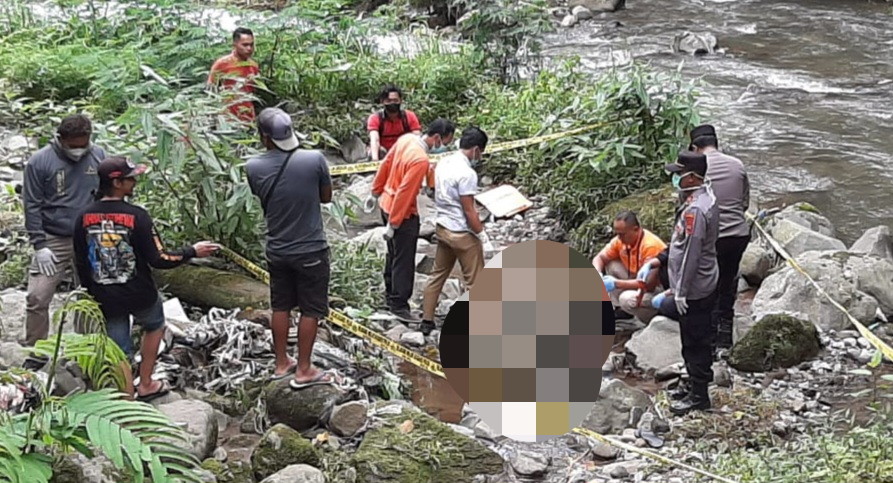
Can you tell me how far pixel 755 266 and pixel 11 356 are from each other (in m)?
5.84

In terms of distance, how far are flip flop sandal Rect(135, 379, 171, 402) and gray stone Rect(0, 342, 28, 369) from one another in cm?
69

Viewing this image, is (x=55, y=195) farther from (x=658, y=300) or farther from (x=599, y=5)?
(x=599, y=5)

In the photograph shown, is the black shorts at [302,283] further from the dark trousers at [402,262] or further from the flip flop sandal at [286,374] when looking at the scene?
the dark trousers at [402,262]

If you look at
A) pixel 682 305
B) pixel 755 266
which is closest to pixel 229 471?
pixel 682 305

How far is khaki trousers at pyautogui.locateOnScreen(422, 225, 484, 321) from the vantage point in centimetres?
753

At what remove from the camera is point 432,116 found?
39.0 ft

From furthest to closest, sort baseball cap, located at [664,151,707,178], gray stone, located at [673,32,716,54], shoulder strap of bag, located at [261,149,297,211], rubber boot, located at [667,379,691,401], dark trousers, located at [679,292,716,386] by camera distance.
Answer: gray stone, located at [673,32,716,54]
rubber boot, located at [667,379,691,401]
dark trousers, located at [679,292,716,386]
baseball cap, located at [664,151,707,178]
shoulder strap of bag, located at [261,149,297,211]

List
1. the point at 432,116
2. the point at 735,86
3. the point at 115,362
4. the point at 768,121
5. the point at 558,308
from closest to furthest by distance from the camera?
1. the point at 558,308
2. the point at 115,362
3. the point at 432,116
4. the point at 768,121
5. the point at 735,86

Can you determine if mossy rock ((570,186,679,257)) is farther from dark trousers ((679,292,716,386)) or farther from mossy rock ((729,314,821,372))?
dark trousers ((679,292,716,386))

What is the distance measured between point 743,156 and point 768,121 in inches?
64.7

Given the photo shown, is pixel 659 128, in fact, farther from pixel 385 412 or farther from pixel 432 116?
pixel 385 412

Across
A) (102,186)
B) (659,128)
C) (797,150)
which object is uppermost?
(102,186)

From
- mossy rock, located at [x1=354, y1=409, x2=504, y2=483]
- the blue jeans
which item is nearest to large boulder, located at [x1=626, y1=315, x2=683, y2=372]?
mossy rock, located at [x1=354, y1=409, x2=504, y2=483]

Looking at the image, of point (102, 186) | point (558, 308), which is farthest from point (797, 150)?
point (558, 308)
